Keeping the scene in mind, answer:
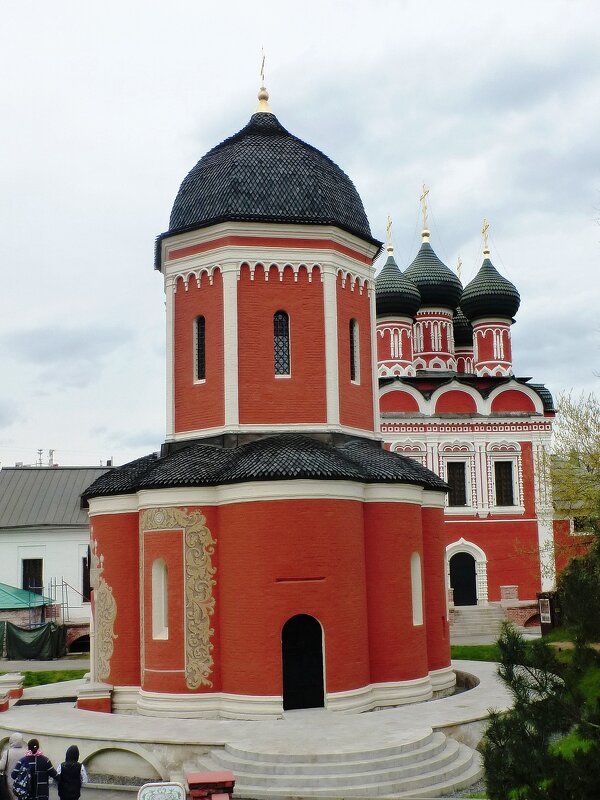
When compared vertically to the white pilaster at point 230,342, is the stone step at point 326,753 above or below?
below

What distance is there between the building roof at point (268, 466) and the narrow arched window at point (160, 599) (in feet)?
4.32

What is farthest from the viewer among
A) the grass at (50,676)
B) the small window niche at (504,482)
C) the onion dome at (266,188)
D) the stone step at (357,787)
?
the small window niche at (504,482)

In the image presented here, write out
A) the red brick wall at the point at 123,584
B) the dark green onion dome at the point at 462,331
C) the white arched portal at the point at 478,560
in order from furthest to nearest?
1. the dark green onion dome at the point at 462,331
2. the white arched portal at the point at 478,560
3. the red brick wall at the point at 123,584

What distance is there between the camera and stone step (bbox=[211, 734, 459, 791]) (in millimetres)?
10266

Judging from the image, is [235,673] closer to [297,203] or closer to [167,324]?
[167,324]

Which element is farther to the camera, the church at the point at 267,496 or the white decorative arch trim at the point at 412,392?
the white decorative arch trim at the point at 412,392

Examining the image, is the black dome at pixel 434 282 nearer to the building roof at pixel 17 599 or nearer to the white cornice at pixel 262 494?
the building roof at pixel 17 599

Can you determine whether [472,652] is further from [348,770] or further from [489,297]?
[489,297]

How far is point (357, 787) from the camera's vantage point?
400 inches

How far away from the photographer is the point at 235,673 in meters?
13.2

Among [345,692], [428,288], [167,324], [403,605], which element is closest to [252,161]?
[167,324]

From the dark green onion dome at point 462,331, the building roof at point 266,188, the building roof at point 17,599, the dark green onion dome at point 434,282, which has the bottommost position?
the building roof at point 17,599

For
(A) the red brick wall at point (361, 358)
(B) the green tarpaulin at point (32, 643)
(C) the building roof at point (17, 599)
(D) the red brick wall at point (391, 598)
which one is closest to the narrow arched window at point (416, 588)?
(D) the red brick wall at point (391, 598)

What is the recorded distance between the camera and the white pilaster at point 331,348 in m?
15.3
